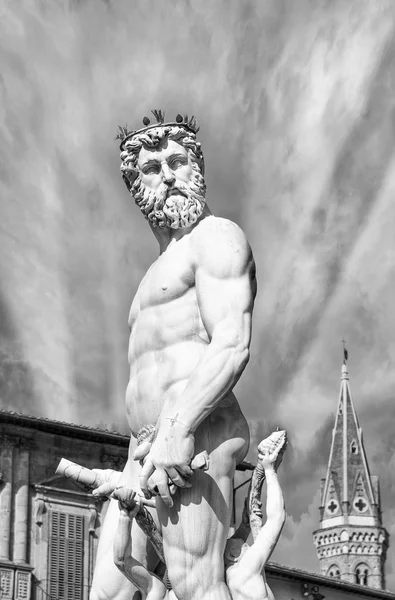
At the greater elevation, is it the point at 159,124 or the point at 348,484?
the point at 348,484

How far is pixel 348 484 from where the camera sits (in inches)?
4729

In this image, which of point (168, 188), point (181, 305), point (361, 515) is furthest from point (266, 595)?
point (361, 515)

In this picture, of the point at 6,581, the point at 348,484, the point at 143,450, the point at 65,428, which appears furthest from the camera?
the point at 348,484

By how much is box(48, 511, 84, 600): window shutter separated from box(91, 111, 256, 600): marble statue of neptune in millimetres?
34455

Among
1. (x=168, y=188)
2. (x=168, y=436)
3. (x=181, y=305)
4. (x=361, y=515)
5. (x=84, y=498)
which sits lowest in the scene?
(x=168, y=436)

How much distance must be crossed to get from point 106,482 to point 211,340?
1.06 meters

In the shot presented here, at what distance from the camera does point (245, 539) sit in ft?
24.2

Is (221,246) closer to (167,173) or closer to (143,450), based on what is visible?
(167,173)

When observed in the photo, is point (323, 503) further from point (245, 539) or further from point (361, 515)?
point (245, 539)

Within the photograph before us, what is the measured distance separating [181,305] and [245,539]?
1320 mm

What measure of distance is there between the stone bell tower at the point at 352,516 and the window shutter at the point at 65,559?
80.2m

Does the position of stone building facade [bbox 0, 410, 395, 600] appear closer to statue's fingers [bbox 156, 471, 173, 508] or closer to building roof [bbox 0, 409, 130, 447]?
building roof [bbox 0, 409, 130, 447]

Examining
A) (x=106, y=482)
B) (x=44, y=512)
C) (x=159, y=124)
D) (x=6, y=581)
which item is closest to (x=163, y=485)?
(x=106, y=482)

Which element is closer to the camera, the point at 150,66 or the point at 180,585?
the point at 180,585
